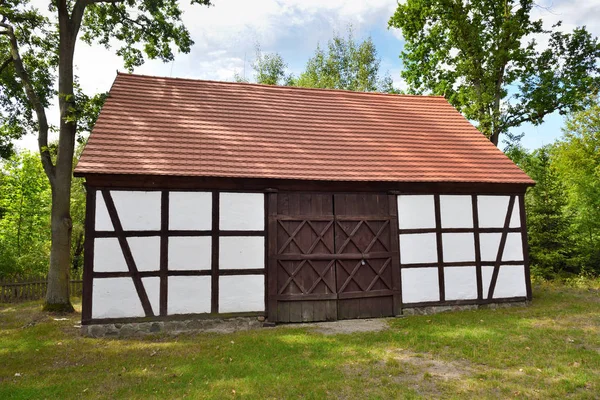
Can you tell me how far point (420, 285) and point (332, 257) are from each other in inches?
95.2

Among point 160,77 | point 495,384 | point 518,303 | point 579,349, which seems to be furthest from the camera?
point 160,77

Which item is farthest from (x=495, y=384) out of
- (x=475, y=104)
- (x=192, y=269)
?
(x=475, y=104)

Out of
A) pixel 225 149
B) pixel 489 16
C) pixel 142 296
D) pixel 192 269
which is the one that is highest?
pixel 489 16

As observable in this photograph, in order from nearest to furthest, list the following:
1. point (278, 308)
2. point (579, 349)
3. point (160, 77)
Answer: point (579, 349) → point (278, 308) → point (160, 77)

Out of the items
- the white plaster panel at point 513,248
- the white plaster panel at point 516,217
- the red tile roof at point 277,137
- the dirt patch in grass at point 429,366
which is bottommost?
the dirt patch in grass at point 429,366

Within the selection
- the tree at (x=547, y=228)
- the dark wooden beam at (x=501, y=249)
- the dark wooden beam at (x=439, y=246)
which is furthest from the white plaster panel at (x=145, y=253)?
the tree at (x=547, y=228)

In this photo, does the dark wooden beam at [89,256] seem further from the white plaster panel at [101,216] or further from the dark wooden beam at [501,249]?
the dark wooden beam at [501,249]

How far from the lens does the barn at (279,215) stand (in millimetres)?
8414

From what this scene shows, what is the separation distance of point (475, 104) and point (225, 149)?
12053 mm

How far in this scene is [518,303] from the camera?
10422mm

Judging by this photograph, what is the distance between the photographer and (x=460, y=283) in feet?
33.1

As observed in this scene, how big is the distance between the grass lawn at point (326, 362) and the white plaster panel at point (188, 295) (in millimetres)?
739

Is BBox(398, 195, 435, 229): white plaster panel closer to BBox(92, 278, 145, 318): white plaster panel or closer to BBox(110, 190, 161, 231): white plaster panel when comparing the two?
BBox(110, 190, 161, 231): white plaster panel

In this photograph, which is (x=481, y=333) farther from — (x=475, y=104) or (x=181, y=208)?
(x=475, y=104)
